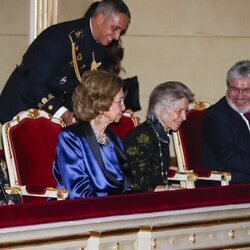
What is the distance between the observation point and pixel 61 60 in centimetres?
630

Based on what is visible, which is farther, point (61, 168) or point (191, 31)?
point (191, 31)

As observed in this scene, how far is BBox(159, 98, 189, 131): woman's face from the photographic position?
585 centimetres

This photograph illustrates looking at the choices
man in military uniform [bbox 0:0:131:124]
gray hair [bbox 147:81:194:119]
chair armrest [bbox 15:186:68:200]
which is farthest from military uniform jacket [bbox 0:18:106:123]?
chair armrest [bbox 15:186:68:200]

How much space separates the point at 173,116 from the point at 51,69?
835mm

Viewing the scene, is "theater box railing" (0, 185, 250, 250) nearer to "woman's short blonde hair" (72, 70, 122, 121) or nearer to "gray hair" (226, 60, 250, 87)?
"woman's short blonde hair" (72, 70, 122, 121)

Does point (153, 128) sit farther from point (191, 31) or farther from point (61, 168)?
point (191, 31)

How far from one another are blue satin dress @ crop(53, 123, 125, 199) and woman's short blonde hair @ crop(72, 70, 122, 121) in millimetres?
103

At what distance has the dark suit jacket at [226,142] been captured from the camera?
6332 millimetres

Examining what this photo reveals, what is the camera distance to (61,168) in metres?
5.29

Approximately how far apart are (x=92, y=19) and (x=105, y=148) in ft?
4.03

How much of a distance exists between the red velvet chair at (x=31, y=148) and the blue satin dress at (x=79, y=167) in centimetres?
34

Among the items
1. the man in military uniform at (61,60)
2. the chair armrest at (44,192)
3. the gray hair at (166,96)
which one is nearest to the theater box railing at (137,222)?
the chair armrest at (44,192)

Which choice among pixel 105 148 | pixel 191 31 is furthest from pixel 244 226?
pixel 191 31

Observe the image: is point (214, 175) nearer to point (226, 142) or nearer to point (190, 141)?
point (226, 142)
